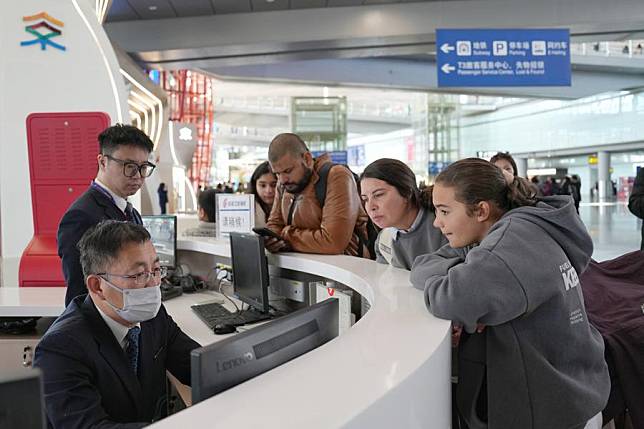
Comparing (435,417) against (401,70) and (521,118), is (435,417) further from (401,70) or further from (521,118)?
(521,118)

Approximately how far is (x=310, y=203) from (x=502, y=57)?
622cm

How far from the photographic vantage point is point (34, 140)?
3.78 meters

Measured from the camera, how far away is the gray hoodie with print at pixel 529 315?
3.80 ft

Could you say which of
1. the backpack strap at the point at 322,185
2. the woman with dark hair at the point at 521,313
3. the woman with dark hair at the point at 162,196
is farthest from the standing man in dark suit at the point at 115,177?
the woman with dark hair at the point at 162,196

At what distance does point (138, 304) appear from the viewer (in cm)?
157

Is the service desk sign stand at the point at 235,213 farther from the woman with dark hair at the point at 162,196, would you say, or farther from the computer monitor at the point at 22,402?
the woman with dark hair at the point at 162,196

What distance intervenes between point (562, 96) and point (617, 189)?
10747 millimetres

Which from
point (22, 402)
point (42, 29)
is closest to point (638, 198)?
point (22, 402)

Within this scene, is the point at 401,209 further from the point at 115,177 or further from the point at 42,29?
the point at 42,29

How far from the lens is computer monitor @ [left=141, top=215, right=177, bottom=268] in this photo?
360cm

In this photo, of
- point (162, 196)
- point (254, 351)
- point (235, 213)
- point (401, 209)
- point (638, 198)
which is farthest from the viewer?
point (162, 196)

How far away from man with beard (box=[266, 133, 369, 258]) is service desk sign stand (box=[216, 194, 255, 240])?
51cm

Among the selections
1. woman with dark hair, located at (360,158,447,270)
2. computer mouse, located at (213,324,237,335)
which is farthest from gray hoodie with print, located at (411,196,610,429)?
computer mouse, located at (213,324,237,335)

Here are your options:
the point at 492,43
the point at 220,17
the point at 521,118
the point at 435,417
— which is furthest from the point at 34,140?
the point at 521,118
